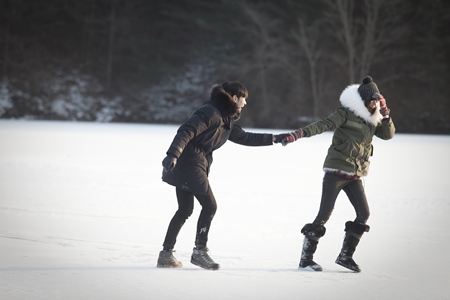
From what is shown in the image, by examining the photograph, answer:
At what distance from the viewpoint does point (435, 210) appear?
7543 mm

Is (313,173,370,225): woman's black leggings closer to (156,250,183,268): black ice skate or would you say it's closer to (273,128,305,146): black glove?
(273,128,305,146): black glove

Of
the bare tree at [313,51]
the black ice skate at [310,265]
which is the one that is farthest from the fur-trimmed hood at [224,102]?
the bare tree at [313,51]

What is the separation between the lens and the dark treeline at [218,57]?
3378 centimetres

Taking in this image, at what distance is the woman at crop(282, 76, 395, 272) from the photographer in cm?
450

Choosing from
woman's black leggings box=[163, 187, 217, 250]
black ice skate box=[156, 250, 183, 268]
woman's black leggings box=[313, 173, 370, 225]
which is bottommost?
black ice skate box=[156, 250, 183, 268]

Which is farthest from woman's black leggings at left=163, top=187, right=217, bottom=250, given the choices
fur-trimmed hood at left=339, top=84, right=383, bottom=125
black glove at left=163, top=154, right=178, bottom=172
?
fur-trimmed hood at left=339, top=84, right=383, bottom=125

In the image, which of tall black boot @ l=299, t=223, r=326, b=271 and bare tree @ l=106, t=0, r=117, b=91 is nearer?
tall black boot @ l=299, t=223, r=326, b=271

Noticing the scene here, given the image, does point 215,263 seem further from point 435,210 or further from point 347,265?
point 435,210

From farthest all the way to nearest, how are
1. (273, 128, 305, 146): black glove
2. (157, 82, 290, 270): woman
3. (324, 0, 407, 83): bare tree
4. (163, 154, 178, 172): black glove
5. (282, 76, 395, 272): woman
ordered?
(324, 0, 407, 83): bare tree → (273, 128, 305, 146): black glove → (282, 76, 395, 272): woman → (157, 82, 290, 270): woman → (163, 154, 178, 172): black glove

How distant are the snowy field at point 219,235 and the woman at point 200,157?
0.64ft

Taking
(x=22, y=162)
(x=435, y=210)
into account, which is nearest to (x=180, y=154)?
(x=435, y=210)

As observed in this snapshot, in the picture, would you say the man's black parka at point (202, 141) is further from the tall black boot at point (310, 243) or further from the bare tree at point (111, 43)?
the bare tree at point (111, 43)

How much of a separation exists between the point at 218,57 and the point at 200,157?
1390 inches

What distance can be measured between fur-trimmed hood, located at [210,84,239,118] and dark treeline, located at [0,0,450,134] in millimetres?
27235
